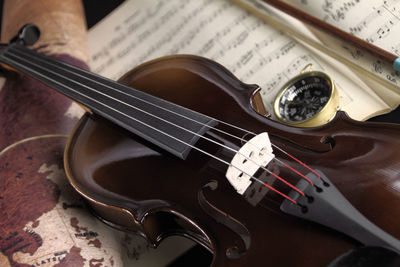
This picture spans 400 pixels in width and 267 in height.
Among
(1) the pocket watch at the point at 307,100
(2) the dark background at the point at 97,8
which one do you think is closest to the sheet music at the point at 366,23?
(1) the pocket watch at the point at 307,100

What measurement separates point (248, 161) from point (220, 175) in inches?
3.1

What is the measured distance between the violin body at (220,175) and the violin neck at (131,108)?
0.12 feet

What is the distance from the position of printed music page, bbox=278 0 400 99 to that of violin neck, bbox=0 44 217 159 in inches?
19.9

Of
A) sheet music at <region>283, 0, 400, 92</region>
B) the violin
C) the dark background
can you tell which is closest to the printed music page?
sheet music at <region>283, 0, 400, 92</region>

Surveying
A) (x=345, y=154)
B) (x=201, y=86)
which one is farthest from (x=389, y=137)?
(x=201, y=86)

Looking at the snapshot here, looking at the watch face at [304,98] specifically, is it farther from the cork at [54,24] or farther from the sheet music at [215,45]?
the cork at [54,24]

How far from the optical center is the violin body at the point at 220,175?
0.66 meters

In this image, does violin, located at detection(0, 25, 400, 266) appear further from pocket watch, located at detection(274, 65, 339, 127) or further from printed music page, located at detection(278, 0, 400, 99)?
printed music page, located at detection(278, 0, 400, 99)

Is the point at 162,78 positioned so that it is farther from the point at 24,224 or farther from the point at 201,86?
the point at 24,224

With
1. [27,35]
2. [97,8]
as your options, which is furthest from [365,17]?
[97,8]

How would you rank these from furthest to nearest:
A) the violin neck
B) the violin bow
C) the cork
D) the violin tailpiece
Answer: the cork → the violin bow → the violin neck → the violin tailpiece

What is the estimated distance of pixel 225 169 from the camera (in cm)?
81

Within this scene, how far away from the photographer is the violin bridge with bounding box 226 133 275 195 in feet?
2.46

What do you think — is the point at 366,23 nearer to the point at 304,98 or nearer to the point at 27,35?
the point at 304,98
